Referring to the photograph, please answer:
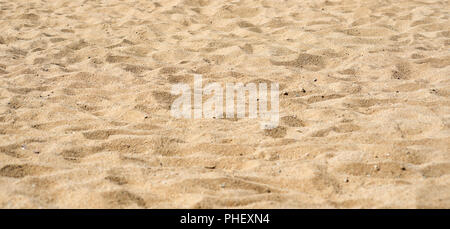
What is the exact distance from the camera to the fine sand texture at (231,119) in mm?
2221

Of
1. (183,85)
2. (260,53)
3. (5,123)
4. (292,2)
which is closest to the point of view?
(5,123)

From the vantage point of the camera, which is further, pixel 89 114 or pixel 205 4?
Answer: pixel 205 4

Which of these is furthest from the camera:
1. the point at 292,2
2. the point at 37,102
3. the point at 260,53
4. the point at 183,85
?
the point at 292,2

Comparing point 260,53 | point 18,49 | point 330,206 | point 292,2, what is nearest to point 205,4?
point 292,2

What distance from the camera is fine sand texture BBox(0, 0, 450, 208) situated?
7.29ft

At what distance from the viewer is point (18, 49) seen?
14.6 feet

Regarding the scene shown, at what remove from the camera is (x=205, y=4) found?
18.9ft

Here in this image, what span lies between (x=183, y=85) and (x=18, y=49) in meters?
2.01

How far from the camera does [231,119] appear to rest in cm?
303

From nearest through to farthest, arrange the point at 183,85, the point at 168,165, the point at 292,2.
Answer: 1. the point at 168,165
2. the point at 183,85
3. the point at 292,2

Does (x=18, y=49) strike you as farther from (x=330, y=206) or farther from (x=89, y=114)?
(x=330, y=206)

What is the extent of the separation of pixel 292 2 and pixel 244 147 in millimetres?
3487
